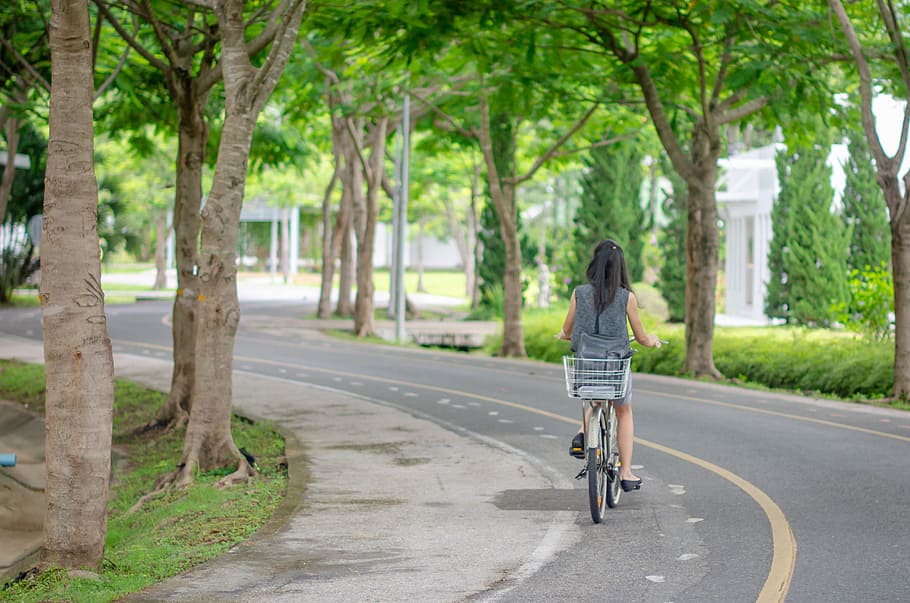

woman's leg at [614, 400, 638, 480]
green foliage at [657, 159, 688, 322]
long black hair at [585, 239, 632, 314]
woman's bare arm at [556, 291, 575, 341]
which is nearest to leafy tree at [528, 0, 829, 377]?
long black hair at [585, 239, 632, 314]

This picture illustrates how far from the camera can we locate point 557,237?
57.8 m

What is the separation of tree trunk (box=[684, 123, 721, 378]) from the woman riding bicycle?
11.9 m

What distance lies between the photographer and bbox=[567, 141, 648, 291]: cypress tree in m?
38.0

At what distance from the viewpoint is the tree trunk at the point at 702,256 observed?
66.3 ft

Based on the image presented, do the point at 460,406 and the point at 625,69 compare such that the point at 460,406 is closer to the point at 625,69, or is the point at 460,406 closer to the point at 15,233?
the point at 625,69

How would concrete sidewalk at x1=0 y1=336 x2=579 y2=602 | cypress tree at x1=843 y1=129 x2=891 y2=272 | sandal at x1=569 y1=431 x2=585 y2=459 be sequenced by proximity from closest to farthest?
1. concrete sidewalk at x1=0 y1=336 x2=579 y2=602
2. sandal at x1=569 y1=431 x2=585 y2=459
3. cypress tree at x1=843 y1=129 x2=891 y2=272

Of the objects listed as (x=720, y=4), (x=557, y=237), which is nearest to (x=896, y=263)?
(x=720, y=4)

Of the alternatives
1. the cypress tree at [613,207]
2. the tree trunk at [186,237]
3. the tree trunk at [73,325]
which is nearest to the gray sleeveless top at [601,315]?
the tree trunk at [73,325]

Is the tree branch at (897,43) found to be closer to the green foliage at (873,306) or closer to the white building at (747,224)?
the green foliage at (873,306)

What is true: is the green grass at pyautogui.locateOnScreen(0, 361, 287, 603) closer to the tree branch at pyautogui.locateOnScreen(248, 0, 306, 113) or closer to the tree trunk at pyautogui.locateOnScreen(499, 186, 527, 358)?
the tree branch at pyautogui.locateOnScreen(248, 0, 306, 113)

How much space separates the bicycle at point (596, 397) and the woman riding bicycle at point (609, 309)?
0.69 ft

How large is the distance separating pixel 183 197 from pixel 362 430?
348cm

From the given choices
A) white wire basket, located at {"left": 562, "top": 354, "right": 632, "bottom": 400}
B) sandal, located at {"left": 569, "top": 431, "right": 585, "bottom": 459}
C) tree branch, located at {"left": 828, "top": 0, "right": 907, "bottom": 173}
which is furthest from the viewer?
tree branch, located at {"left": 828, "top": 0, "right": 907, "bottom": 173}

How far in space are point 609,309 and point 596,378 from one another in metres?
0.55
